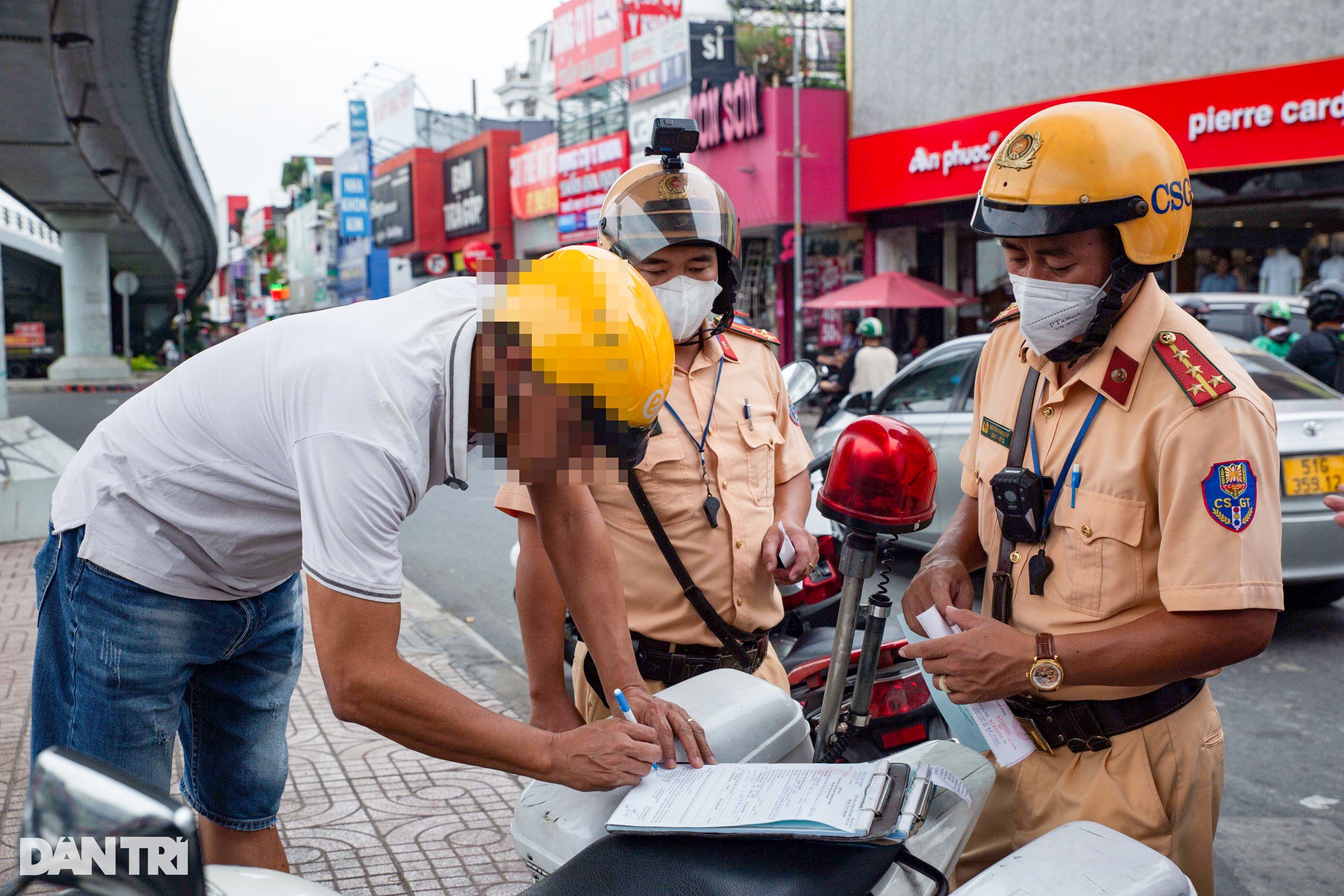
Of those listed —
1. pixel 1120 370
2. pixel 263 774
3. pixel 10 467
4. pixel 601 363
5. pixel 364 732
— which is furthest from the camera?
pixel 10 467

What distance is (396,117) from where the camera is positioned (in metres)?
43.1

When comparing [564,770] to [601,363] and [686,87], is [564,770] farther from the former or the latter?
[686,87]

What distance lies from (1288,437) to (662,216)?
4258 mm

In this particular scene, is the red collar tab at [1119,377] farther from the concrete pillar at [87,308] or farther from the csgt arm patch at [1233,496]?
the concrete pillar at [87,308]

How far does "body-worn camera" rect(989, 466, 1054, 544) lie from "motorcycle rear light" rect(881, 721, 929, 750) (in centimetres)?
129

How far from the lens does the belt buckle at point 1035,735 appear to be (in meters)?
1.77

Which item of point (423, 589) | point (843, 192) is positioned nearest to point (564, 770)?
point (423, 589)

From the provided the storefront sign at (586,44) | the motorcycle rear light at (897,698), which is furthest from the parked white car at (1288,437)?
the storefront sign at (586,44)

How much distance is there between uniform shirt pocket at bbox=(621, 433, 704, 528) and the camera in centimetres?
238

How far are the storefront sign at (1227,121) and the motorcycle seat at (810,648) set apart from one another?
9.43 metres

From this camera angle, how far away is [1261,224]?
14.0m

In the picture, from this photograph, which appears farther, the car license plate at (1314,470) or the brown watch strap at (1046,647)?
the car license plate at (1314,470)

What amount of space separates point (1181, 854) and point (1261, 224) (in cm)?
1453

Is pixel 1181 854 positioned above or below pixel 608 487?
below
